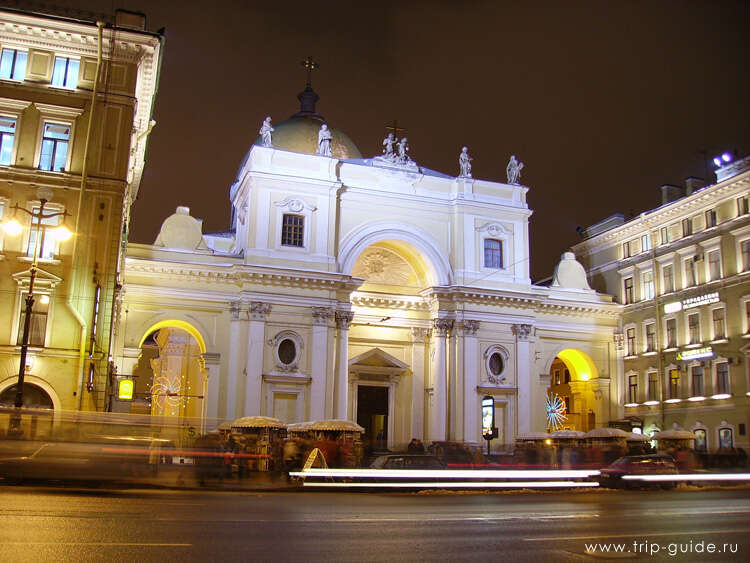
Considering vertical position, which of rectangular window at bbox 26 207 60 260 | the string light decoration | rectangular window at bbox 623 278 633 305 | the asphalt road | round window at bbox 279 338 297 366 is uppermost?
rectangular window at bbox 623 278 633 305

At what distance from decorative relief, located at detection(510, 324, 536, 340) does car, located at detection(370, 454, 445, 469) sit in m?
19.4

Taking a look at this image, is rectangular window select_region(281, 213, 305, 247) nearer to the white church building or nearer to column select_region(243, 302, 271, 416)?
the white church building

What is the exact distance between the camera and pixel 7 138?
29125 millimetres

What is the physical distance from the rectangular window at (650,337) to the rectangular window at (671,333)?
42.9 inches

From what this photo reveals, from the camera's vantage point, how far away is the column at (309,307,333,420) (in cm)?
3815

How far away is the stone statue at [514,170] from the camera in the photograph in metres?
45.5

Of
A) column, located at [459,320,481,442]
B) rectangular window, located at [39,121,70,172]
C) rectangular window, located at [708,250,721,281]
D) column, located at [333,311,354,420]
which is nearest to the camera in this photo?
rectangular window, located at [39,121,70,172]

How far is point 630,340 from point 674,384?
14.7 ft

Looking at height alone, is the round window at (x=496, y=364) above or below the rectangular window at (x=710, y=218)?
below

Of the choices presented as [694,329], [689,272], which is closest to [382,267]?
[689,272]

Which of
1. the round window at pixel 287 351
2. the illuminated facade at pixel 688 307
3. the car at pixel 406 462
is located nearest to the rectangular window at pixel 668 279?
the illuminated facade at pixel 688 307

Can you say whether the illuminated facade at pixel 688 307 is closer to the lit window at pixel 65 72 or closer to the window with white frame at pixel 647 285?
the window with white frame at pixel 647 285

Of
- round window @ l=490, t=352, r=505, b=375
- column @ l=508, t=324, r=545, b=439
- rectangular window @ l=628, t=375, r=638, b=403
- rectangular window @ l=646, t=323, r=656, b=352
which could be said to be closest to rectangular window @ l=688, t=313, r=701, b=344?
rectangular window @ l=646, t=323, r=656, b=352

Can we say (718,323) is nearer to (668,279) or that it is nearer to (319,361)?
(668,279)
